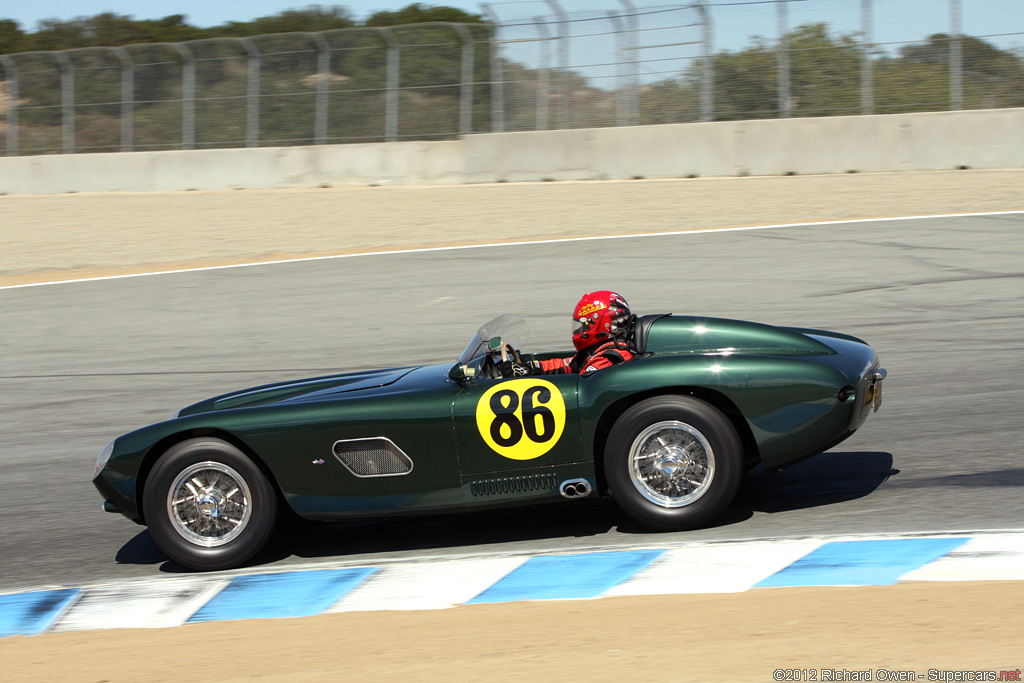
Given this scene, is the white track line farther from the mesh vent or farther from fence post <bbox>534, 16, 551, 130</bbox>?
the mesh vent

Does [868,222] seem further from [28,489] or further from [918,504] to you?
[28,489]

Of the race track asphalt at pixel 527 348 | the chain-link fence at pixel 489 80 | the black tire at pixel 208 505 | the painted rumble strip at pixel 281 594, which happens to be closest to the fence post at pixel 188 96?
the chain-link fence at pixel 489 80

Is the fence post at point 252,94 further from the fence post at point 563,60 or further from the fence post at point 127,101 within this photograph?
the fence post at point 563,60

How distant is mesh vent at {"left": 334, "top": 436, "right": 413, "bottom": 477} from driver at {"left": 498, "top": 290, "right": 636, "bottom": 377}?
0.72 metres

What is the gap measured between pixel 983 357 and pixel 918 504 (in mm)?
3458

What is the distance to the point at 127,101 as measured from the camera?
24.9 meters

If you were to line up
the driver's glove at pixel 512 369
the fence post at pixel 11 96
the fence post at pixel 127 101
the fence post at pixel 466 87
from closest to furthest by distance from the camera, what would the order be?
the driver's glove at pixel 512 369, the fence post at pixel 466 87, the fence post at pixel 127 101, the fence post at pixel 11 96

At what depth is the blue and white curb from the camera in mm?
4371

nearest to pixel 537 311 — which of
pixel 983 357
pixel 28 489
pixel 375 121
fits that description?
pixel 983 357

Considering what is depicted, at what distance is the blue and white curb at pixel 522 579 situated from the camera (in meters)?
4.37

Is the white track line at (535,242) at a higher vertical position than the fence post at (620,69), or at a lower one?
lower

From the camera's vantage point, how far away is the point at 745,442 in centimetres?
507

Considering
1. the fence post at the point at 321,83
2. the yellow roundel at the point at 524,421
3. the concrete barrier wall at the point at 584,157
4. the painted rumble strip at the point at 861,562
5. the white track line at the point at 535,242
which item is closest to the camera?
the painted rumble strip at the point at 861,562

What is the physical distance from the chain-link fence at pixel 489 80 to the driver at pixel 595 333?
47.7 feet
